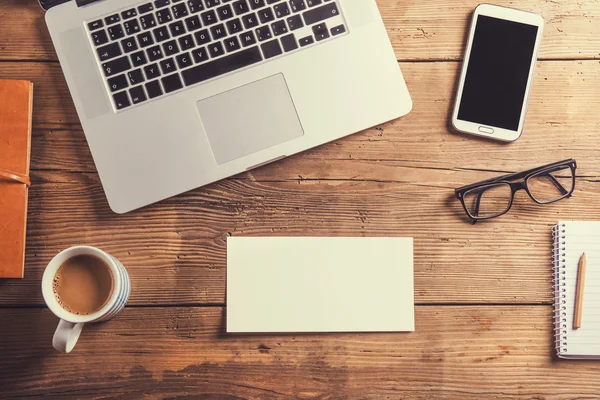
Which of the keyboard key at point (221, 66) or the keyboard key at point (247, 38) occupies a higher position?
the keyboard key at point (247, 38)

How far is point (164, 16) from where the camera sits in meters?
0.84

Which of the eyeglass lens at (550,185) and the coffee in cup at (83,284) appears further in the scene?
the eyeglass lens at (550,185)

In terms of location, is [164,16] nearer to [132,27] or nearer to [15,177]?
[132,27]

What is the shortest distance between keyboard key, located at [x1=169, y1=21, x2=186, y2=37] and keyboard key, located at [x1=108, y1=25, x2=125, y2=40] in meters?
0.07

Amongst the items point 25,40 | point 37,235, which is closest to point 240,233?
point 37,235

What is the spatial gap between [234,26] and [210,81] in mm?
89

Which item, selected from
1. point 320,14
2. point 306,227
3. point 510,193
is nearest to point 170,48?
point 320,14

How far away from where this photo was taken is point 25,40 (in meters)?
0.88

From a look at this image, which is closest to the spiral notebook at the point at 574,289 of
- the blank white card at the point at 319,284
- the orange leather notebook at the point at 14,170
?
the blank white card at the point at 319,284

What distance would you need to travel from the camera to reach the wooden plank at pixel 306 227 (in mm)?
883

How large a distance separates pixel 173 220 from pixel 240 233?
0.35 feet

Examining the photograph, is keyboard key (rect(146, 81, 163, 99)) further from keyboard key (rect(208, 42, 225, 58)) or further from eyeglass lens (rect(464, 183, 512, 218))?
eyeglass lens (rect(464, 183, 512, 218))

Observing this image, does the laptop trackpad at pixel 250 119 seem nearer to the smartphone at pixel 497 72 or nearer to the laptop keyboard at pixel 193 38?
the laptop keyboard at pixel 193 38

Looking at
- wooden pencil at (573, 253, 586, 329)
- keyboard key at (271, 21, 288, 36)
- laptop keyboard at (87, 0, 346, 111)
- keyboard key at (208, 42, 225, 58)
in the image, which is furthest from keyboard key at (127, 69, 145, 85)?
wooden pencil at (573, 253, 586, 329)
